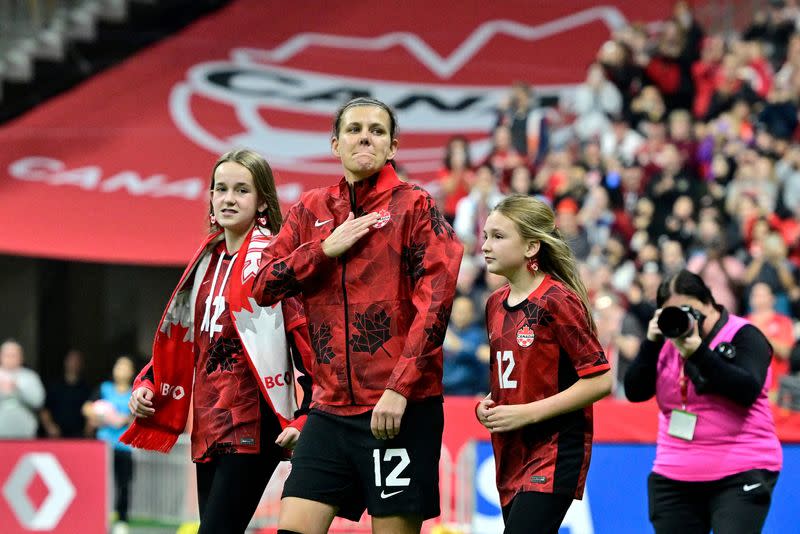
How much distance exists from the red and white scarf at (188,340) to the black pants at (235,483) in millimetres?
184

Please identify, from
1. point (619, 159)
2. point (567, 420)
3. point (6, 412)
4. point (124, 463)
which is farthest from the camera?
point (619, 159)

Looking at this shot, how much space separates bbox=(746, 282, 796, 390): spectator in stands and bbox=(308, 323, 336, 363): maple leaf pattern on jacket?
732 cm

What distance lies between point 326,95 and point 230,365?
14.8 meters

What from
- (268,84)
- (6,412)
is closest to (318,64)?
(268,84)

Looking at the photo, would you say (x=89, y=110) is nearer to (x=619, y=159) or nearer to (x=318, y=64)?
(x=318, y=64)

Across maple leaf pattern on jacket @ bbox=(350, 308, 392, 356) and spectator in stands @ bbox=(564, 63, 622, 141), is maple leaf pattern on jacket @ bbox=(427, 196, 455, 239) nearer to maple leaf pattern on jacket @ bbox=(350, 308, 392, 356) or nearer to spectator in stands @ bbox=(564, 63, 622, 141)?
maple leaf pattern on jacket @ bbox=(350, 308, 392, 356)

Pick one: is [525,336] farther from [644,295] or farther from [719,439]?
[644,295]

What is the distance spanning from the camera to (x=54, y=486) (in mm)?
11289

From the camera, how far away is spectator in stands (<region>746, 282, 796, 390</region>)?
11891 millimetres

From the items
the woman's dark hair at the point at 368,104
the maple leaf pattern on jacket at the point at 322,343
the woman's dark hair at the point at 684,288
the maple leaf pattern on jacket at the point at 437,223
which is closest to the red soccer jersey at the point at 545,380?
the maple leaf pattern on jacket at the point at 437,223

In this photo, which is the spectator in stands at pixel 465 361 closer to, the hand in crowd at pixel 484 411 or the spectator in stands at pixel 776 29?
the spectator in stands at pixel 776 29

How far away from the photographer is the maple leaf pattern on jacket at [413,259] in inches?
209

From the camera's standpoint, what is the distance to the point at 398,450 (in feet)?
17.1

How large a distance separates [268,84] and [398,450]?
15.9 meters
